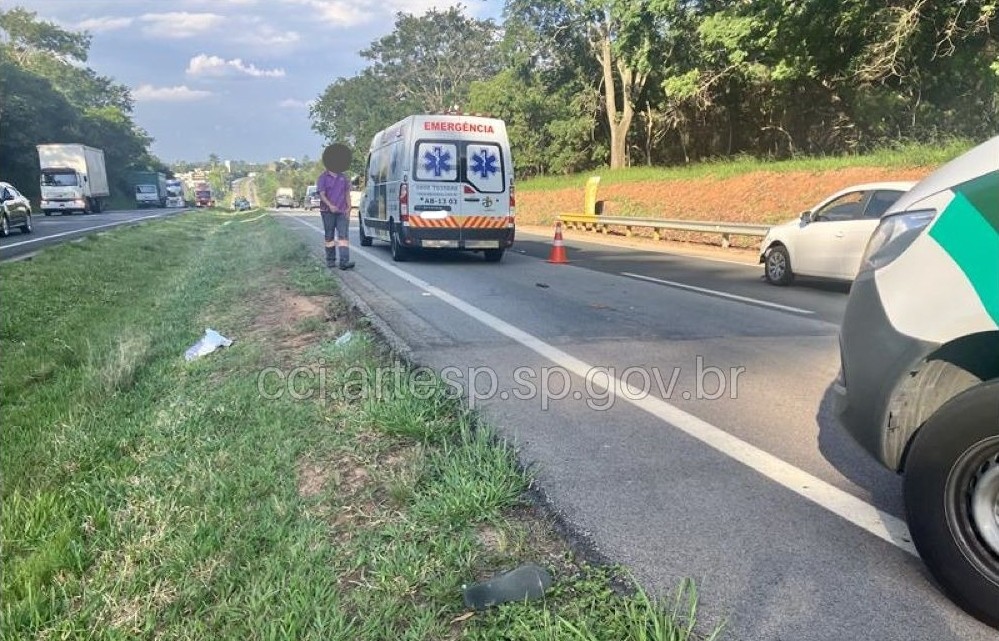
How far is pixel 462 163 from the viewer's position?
1286 centimetres

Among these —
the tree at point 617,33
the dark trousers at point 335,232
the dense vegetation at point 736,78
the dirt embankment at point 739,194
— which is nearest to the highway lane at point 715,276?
the dark trousers at point 335,232

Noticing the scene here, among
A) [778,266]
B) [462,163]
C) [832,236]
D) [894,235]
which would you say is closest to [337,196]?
[462,163]

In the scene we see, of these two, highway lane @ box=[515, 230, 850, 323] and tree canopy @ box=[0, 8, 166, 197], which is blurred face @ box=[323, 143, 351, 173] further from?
tree canopy @ box=[0, 8, 166, 197]

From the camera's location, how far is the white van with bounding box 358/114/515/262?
12719 millimetres

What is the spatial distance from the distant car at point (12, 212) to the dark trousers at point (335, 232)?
13.8 m

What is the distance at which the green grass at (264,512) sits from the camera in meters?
2.38

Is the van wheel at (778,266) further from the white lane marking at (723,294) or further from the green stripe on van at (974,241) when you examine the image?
the green stripe on van at (974,241)

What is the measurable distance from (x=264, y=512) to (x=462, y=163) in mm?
10469

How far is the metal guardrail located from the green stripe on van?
13.2 meters

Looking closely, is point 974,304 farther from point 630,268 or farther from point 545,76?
point 545,76

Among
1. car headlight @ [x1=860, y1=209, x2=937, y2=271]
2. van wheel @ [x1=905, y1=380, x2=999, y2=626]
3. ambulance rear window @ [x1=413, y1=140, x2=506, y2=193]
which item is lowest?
van wheel @ [x1=905, y1=380, x2=999, y2=626]

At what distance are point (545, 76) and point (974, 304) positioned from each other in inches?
1527

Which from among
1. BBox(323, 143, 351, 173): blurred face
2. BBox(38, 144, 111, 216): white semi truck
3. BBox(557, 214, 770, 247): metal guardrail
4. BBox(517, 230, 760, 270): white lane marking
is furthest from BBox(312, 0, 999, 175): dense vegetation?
BBox(38, 144, 111, 216): white semi truck

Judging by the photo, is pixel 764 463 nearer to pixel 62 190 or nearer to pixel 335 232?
pixel 335 232
